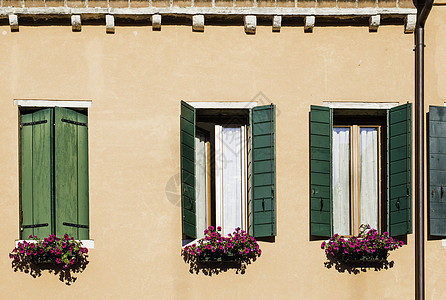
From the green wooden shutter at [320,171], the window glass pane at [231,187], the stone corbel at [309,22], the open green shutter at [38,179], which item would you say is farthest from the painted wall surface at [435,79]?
the open green shutter at [38,179]

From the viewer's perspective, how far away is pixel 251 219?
8.97 meters

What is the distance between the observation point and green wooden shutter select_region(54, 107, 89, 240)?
8.89 metres

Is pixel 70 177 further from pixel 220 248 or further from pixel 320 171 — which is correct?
pixel 320 171

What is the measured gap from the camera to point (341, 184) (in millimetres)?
9328

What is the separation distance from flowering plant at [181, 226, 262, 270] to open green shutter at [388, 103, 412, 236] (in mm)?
1751

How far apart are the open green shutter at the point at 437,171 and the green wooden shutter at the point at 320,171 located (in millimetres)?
1242

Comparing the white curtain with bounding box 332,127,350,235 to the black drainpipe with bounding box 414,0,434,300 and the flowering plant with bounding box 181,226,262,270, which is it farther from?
the flowering plant with bounding box 181,226,262,270

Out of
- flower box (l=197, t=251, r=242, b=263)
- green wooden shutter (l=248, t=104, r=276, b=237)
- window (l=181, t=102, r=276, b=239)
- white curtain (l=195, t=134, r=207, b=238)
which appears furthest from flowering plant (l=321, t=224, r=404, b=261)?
white curtain (l=195, t=134, r=207, b=238)

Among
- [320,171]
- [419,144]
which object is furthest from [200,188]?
[419,144]

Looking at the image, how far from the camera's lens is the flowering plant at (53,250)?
8539 millimetres

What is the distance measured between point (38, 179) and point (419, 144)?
476 cm

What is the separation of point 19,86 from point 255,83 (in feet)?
9.67

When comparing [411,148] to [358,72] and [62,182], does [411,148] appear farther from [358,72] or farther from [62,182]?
[62,182]

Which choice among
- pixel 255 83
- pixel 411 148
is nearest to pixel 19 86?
pixel 255 83
